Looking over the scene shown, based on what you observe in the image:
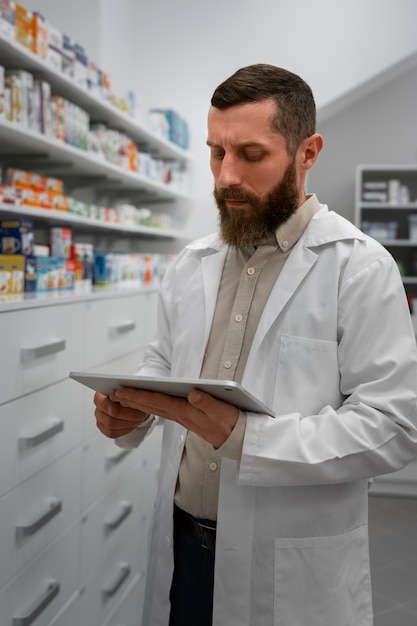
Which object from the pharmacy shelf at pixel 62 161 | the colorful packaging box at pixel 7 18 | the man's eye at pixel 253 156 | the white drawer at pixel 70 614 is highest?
the colorful packaging box at pixel 7 18

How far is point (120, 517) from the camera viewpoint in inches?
120

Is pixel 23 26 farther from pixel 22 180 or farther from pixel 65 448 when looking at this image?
pixel 65 448

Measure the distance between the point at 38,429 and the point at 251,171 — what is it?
125 centimetres

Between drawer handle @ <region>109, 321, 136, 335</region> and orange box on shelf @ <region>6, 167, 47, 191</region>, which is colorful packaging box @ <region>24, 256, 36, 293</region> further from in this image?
drawer handle @ <region>109, 321, 136, 335</region>

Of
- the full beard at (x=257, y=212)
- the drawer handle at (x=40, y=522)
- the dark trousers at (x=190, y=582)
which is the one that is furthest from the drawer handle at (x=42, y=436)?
the full beard at (x=257, y=212)

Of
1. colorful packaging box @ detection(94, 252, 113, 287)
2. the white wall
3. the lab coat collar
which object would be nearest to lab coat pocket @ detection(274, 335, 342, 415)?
the lab coat collar

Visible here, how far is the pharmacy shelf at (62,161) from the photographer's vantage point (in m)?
2.62

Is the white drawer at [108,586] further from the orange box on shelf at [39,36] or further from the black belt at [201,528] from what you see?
the orange box on shelf at [39,36]

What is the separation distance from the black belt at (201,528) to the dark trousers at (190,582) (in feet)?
0.04

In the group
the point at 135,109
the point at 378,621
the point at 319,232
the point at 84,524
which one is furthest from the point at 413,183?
the point at 319,232

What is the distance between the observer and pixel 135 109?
4031 millimetres

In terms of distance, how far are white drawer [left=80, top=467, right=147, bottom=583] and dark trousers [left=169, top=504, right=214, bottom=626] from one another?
44.4 inches

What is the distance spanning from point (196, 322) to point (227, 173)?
14.1 inches

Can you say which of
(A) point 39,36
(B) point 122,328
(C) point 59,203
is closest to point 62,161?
(C) point 59,203
